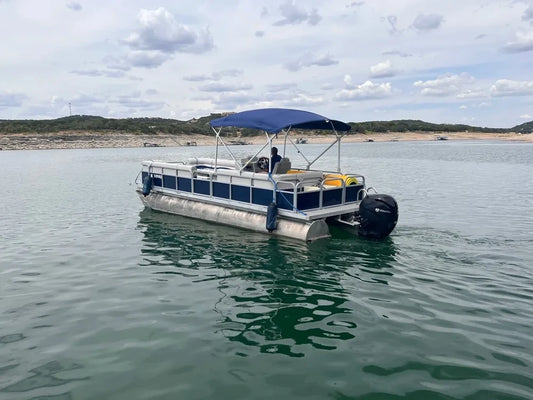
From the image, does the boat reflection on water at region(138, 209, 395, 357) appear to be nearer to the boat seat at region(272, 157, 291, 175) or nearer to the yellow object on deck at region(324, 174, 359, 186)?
the yellow object on deck at region(324, 174, 359, 186)

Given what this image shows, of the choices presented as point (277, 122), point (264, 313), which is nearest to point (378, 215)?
point (277, 122)

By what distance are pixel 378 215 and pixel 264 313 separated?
251 inches

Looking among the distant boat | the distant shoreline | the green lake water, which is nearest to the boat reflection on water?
the green lake water

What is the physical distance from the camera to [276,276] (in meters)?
10.9

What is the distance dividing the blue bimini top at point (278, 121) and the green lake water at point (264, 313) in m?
4.10

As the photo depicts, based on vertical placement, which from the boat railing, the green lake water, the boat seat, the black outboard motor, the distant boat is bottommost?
the green lake water

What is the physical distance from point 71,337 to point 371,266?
7.67 meters

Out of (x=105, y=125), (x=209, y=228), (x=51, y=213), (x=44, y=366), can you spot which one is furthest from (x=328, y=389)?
(x=105, y=125)

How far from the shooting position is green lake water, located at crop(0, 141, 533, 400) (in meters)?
6.19

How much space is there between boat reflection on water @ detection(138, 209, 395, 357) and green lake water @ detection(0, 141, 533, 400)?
5 cm

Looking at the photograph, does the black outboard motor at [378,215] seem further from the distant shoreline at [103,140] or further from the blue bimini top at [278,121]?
the distant shoreline at [103,140]

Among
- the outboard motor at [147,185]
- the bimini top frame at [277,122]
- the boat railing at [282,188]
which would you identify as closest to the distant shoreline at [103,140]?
the outboard motor at [147,185]

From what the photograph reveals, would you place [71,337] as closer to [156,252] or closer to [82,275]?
[82,275]

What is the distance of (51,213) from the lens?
1998 centimetres
